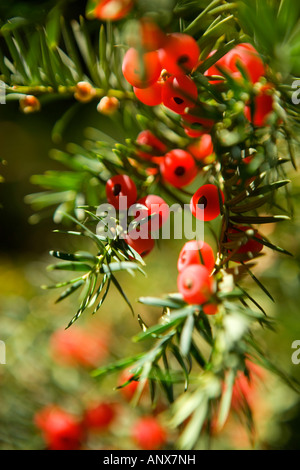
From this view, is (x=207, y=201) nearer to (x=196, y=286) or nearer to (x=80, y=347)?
(x=196, y=286)

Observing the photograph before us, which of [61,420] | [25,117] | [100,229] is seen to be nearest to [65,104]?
[25,117]

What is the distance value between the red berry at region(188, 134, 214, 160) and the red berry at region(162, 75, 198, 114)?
0.07 meters

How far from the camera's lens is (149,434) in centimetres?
60

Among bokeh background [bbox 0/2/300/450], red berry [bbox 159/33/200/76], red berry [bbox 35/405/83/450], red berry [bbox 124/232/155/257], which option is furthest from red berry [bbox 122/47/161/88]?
red berry [bbox 35/405/83/450]

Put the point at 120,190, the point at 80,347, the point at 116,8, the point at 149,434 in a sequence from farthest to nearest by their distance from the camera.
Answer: the point at 80,347
the point at 149,434
the point at 120,190
the point at 116,8

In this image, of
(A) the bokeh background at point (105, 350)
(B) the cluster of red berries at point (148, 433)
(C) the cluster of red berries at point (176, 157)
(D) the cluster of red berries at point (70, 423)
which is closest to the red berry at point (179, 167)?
(C) the cluster of red berries at point (176, 157)

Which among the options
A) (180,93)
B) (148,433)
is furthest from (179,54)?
(148,433)

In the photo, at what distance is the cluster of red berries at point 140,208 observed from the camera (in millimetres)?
301

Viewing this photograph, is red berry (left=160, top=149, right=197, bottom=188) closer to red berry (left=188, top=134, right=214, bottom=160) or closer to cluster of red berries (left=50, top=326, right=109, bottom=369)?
red berry (left=188, top=134, right=214, bottom=160)

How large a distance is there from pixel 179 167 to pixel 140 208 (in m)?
0.05

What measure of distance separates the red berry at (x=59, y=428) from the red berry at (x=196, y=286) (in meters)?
0.48

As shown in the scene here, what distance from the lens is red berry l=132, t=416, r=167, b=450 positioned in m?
0.60
